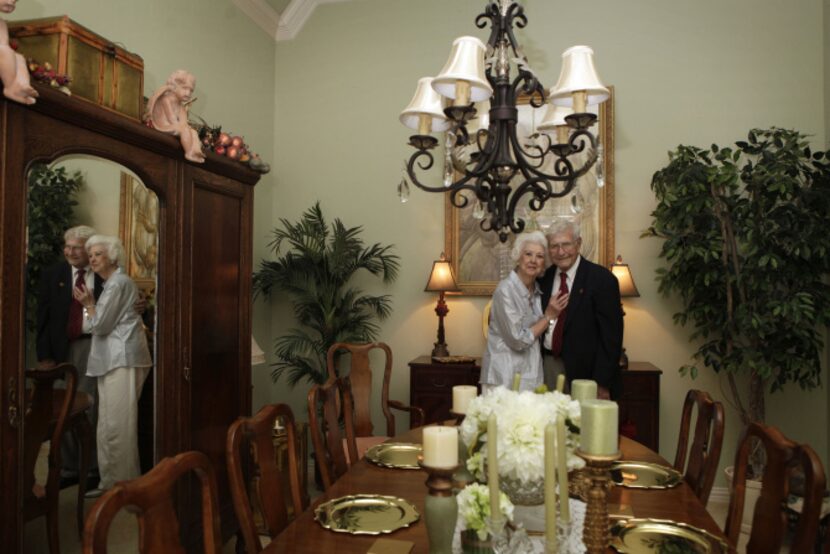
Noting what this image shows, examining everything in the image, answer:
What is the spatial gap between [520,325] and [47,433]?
223 cm

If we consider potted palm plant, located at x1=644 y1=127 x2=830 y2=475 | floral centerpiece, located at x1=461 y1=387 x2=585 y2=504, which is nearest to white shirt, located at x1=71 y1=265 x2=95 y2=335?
floral centerpiece, located at x1=461 y1=387 x2=585 y2=504

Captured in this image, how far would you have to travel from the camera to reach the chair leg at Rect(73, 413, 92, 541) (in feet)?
7.51

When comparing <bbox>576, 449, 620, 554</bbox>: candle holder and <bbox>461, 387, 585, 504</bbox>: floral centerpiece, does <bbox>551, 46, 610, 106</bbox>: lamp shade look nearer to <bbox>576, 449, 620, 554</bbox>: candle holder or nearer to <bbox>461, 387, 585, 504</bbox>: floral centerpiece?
<bbox>461, 387, 585, 504</bbox>: floral centerpiece

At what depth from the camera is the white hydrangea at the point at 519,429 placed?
1350mm

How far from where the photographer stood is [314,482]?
464 cm

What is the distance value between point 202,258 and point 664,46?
359 cm

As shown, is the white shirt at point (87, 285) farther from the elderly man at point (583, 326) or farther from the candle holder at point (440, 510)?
the elderly man at point (583, 326)

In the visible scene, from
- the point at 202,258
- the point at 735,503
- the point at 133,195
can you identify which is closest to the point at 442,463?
the point at 735,503

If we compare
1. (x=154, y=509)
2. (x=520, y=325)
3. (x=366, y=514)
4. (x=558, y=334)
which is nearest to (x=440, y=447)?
(x=154, y=509)

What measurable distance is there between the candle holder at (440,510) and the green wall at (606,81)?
3.47 metres

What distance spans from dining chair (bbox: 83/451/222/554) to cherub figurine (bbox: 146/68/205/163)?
72.6 inches

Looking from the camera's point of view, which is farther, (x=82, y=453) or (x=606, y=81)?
(x=606, y=81)

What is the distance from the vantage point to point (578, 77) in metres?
2.20

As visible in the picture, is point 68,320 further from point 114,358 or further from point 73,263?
point 114,358
